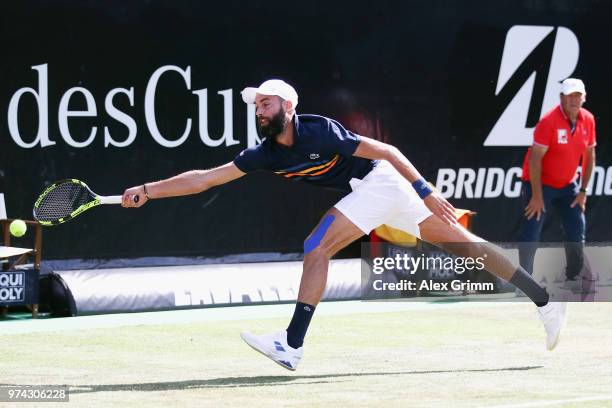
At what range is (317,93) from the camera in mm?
11727

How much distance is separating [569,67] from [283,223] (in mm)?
3470

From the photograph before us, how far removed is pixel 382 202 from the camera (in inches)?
299

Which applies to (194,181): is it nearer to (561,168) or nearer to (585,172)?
(561,168)

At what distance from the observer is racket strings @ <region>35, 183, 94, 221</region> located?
746 cm

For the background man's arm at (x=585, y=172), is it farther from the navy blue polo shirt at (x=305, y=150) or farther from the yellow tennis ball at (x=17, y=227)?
the yellow tennis ball at (x=17, y=227)

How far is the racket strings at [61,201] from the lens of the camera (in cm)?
746

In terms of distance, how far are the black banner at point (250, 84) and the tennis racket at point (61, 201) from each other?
2844mm

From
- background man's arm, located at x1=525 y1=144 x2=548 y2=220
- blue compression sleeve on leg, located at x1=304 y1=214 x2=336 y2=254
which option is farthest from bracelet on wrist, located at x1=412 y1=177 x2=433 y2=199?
background man's arm, located at x1=525 y1=144 x2=548 y2=220

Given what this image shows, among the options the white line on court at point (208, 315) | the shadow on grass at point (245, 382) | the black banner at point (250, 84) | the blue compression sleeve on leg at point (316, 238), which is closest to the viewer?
the shadow on grass at point (245, 382)

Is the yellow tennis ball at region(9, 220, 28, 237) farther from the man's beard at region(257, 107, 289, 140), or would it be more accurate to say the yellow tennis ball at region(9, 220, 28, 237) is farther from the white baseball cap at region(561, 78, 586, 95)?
the white baseball cap at region(561, 78, 586, 95)

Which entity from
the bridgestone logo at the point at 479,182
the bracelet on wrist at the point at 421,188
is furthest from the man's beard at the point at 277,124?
the bridgestone logo at the point at 479,182

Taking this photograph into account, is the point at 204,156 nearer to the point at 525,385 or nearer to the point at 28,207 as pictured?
the point at 28,207

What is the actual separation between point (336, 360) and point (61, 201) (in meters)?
1.85

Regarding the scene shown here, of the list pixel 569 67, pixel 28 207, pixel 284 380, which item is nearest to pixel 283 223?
pixel 28 207
